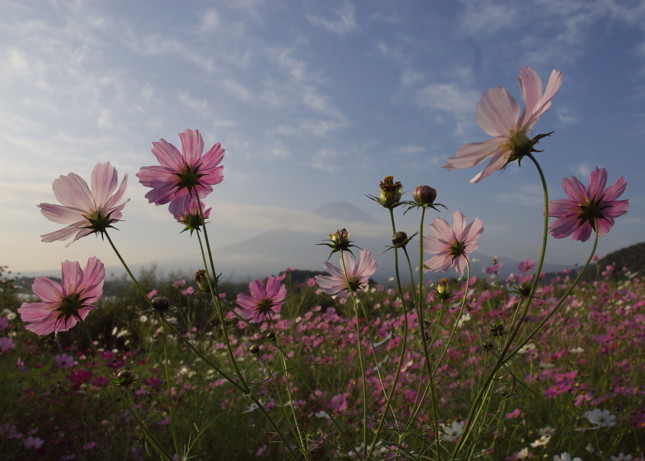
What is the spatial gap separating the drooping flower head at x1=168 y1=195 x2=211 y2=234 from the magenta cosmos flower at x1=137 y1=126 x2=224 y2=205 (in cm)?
2

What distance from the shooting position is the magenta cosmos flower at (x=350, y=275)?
43.4 inches

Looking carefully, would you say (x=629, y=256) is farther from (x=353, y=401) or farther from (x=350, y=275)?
(x=350, y=275)

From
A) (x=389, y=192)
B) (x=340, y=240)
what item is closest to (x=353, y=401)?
(x=340, y=240)

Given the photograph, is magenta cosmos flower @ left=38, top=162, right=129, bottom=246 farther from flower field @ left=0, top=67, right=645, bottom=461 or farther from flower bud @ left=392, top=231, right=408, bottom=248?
flower bud @ left=392, top=231, right=408, bottom=248

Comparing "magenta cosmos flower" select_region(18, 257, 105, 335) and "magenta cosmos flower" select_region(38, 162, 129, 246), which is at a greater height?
"magenta cosmos flower" select_region(38, 162, 129, 246)

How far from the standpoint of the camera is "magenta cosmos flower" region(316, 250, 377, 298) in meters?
1.10

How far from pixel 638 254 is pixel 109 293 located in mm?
10810

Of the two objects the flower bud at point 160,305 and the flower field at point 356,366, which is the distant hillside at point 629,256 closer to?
the flower field at point 356,366

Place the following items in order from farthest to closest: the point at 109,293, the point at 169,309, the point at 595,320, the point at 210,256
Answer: the point at 109,293 → the point at 595,320 → the point at 169,309 → the point at 210,256

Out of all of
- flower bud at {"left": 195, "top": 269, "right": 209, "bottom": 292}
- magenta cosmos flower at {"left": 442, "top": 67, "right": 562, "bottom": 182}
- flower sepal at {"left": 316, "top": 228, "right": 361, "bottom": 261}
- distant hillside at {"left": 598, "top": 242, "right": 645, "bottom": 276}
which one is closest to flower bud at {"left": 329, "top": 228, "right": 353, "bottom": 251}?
flower sepal at {"left": 316, "top": 228, "right": 361, "bottom": 261}

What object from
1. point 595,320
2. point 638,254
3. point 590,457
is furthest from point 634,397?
point 638,254

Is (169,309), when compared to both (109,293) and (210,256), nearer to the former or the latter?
(210,256)

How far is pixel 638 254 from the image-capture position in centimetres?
1002

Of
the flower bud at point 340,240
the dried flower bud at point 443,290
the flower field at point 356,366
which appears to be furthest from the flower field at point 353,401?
the flower bud at point 340,240
